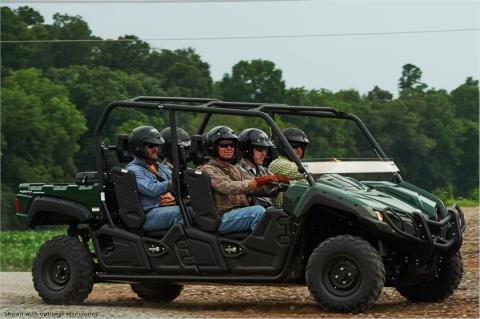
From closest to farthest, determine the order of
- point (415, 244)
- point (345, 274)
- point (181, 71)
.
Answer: point (345, 274) → point (415, 244) → point (181, 71)

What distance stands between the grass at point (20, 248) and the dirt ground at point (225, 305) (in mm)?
11355

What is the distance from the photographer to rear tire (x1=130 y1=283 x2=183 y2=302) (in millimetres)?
16656

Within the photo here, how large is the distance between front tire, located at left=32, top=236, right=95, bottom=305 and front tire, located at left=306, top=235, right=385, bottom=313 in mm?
2878

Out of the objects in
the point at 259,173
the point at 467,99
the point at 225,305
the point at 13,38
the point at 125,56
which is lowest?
the point at 225,305

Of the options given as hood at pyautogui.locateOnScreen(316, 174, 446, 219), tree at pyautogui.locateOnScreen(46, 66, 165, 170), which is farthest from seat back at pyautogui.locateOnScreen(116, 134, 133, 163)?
tree at pyautogui.locateOnScreen(46, 66, 165, 170)

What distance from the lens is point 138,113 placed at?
73375mm

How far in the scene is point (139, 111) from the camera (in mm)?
69062

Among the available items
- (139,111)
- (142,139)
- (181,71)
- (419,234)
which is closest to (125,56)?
(181,71)

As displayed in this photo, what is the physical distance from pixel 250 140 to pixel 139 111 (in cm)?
5413

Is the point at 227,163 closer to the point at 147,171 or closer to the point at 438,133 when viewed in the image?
the point at 147,171

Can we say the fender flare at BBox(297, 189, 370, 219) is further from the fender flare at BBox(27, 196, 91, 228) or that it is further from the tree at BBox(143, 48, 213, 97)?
the tree at BBox(143, 48, 213, 97)

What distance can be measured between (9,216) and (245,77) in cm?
2913

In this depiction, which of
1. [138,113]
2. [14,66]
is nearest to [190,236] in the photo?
[138,113]

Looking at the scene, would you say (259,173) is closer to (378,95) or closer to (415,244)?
(415,244)
